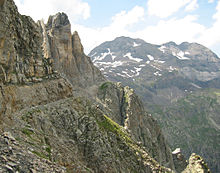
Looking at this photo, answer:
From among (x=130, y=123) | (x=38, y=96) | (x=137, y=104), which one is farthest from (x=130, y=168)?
(x=137, y=104)

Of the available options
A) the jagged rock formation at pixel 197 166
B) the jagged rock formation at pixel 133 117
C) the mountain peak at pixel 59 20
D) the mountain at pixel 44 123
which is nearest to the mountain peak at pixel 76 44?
the mountain peak at pixel 59 20

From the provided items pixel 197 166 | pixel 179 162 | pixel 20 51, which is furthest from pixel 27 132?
pixel 179 162

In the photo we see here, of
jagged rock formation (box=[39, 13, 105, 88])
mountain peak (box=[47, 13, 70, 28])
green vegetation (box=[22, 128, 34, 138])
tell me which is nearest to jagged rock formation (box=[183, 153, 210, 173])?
green vegetation (box=[22, 128, 34, 138])

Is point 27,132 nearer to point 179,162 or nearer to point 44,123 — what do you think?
point 44,123

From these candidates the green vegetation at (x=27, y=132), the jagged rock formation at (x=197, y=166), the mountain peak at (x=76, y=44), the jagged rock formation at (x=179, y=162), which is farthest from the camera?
the mountain peak at (x=76, y=44)

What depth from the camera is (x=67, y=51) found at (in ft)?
327

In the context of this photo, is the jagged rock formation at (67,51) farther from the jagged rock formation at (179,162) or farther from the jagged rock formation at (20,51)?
the jagged rock formation at (179,162)

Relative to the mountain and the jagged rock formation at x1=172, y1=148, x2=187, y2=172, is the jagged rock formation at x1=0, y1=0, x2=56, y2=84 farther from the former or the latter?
the jagged rock formation at x1=172, y1=148, x2=187, y2=172

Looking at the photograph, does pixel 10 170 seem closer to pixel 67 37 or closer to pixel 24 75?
pixel 24 75

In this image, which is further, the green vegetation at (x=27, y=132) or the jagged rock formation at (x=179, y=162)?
the jagged rock formation at (x=179, y=162)

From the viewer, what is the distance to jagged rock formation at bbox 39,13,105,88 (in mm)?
94562

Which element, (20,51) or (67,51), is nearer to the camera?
(20,51)

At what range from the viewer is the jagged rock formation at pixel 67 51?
3723 inches

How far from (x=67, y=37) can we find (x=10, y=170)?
306 ft
